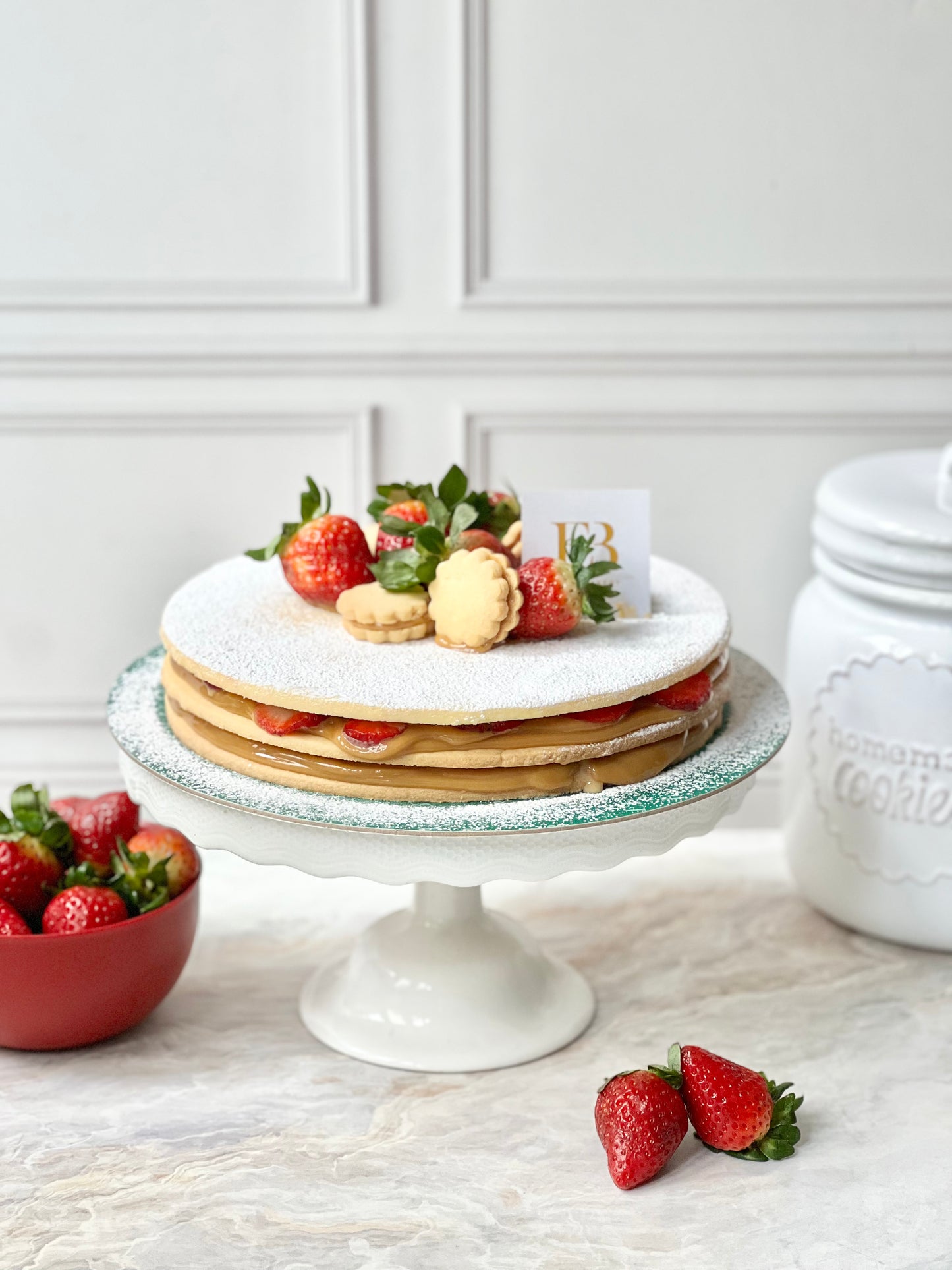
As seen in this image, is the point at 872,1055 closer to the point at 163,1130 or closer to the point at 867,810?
the point at 867,810

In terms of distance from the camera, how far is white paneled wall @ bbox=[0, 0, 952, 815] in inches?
76.3

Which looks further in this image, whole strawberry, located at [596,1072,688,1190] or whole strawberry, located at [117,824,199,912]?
whole strawberry, located at [117,824,199,912]

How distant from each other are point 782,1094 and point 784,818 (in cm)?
51

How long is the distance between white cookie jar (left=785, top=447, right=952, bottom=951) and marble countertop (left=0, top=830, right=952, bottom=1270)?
0.34ft

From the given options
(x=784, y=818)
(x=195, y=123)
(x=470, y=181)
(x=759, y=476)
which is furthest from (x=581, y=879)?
(x=195, y=123)

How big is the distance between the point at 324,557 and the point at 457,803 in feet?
1.06

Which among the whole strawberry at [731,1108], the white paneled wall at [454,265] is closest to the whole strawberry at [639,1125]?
the whole strawberry at [731,1108]

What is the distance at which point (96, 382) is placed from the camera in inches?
81.4

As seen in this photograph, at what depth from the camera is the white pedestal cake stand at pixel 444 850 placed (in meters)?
1.25

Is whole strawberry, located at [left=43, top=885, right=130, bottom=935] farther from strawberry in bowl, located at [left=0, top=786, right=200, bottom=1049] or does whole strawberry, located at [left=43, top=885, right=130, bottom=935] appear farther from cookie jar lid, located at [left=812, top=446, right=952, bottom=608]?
cookie jar lid, located at [left=812, top=446, right=952, bottom=608]

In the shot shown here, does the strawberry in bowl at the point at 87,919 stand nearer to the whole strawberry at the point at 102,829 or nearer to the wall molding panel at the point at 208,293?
the whole strawberry at the point at 102,829

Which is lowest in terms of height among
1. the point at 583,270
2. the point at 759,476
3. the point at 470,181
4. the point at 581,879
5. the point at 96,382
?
the point at 581,879

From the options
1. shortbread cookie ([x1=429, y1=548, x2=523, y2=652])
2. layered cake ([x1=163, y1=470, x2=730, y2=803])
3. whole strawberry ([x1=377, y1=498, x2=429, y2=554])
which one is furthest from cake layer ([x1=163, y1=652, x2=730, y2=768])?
whole strawberry ([x1=377, y1=498, x2=429, y2=554])

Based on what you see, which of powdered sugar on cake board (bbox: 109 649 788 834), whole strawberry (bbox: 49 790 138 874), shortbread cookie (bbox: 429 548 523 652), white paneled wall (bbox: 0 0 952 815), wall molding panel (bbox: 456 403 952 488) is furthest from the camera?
wall molding panel (bbox: 456 403 952 488)
